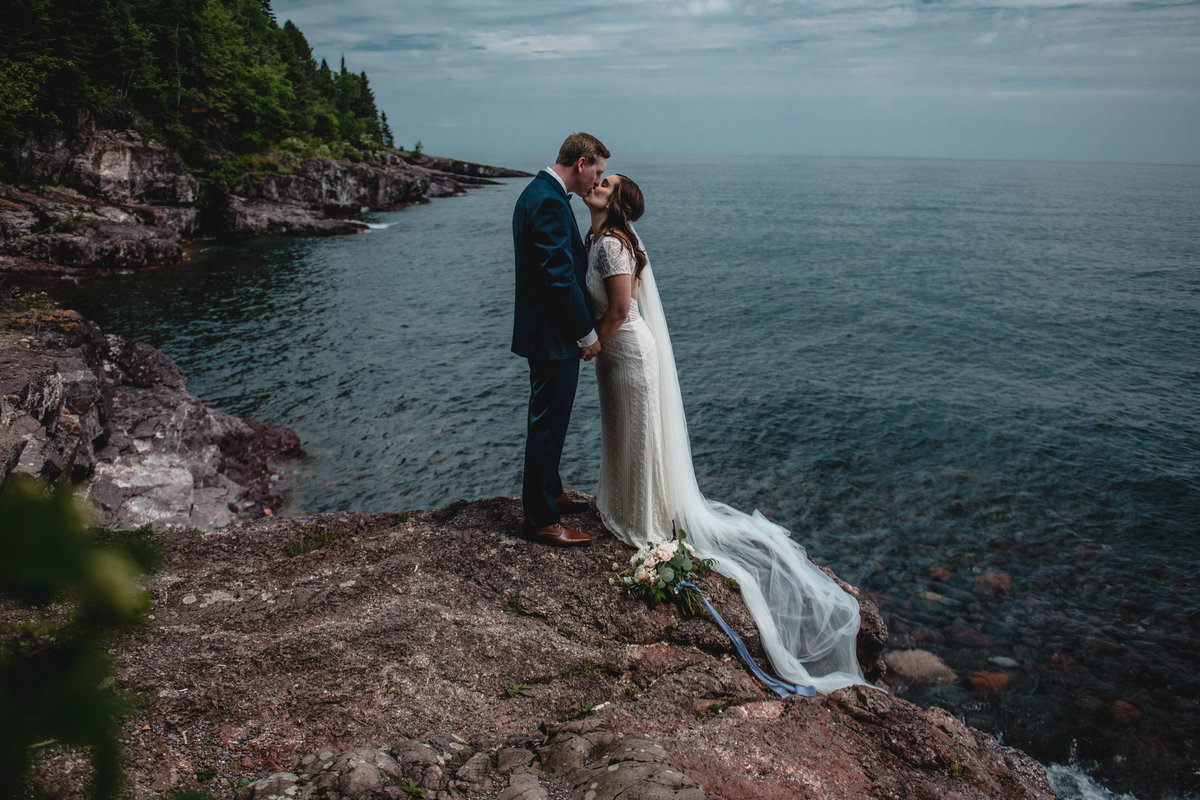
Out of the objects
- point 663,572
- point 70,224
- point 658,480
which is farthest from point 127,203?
point 663,572

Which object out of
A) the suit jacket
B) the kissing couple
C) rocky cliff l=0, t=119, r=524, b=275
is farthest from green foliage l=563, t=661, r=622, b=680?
rocky cliff l=0, t=119, r=524, b=275

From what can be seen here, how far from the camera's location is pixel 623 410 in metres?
6.60

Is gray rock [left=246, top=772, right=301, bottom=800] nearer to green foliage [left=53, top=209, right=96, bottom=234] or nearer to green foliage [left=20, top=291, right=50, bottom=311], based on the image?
green foliage [left=20, top=291, right=50, bottom=311]

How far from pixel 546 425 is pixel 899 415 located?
14324mm

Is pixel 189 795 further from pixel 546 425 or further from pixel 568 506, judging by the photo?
pixel 568 506

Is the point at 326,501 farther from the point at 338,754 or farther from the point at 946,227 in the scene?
the point at 946,227

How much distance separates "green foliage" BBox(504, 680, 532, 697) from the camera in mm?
5180

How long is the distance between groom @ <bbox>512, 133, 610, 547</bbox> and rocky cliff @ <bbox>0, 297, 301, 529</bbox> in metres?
7.01

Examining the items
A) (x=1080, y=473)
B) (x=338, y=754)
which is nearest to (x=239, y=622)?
(x=338, y=754)

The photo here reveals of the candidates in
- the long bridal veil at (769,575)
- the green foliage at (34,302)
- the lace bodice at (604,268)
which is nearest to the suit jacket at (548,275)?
the lace bodice at (604,268)

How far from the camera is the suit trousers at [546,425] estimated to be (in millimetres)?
6234

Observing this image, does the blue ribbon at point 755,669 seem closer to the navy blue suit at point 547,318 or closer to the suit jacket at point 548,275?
the navy blue suit at point 547,318

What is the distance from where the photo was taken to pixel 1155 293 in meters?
31.2

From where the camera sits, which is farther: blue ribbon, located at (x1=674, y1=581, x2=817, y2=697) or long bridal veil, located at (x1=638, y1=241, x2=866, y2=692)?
long bridal veil, located at (x1=638, y1=241, x2=866, y2=692)
